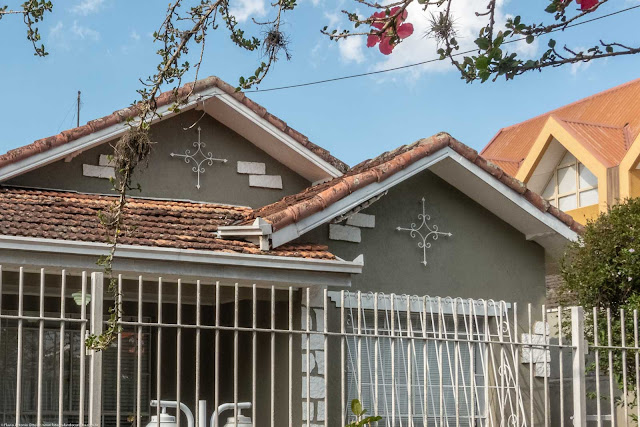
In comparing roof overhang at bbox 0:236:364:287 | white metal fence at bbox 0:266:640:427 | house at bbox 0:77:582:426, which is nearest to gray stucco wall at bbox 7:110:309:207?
house at bbox 0:77:582:426

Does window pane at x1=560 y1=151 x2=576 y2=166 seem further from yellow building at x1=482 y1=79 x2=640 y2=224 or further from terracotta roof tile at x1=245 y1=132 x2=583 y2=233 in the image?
terracotta roof tile at x1=245 y1=132 x2=583 y2=233

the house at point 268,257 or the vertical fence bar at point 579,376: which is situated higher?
the house at point 268,257

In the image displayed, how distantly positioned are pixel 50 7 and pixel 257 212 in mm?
5501

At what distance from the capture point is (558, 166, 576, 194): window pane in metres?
23.9

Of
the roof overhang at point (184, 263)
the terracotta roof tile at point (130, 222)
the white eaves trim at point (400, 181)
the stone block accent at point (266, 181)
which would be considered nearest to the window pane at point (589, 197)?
the white eaves trim at point (400, 181)

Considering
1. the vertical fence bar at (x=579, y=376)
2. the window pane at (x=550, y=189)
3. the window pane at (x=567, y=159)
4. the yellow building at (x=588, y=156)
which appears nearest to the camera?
the vertical fence bar at (x=579, y=376)

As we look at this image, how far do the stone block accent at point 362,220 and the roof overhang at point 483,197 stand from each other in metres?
0.42

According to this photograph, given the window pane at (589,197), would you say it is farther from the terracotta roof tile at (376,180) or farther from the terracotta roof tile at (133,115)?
the terracotta roof tile at (133,115)

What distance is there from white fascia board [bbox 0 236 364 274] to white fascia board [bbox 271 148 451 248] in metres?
0.26

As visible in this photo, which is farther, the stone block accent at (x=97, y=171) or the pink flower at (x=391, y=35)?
the stone block accent at (x=97, y=171)

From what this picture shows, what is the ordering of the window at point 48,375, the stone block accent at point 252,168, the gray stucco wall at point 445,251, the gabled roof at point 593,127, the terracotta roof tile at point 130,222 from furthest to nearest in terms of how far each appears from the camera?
the gabled roof at point 593,127
the stone block accent at point 252,168
the gray stucco wall at point 445,251
the window at point 48,375
the terracotta roof tile at point 130,222

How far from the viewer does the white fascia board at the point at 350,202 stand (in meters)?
10.0

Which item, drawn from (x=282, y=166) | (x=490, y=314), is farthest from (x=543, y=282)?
(x=282, y=166)

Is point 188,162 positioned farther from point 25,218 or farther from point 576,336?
point 576,336
